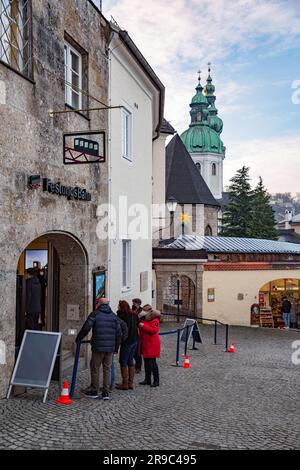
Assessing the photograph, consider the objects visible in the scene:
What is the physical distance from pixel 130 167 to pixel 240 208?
131 feet

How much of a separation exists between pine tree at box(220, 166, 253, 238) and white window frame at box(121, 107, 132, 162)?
39484 millimetres

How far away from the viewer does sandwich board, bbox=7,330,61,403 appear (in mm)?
8133

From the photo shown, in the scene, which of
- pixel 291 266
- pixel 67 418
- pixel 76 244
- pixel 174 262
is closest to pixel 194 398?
pixel 67 418

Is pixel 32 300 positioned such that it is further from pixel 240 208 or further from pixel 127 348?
pixel 240 208

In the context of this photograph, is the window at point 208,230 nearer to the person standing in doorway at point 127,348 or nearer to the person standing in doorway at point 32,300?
the person standing in doorway at point 32,300

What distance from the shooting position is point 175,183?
163 ft

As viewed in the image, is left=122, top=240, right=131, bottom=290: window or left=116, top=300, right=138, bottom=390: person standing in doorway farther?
left=122, top=240, right=131, bottom=290: window

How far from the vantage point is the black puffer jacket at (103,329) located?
8500mm

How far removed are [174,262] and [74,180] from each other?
13358 mm

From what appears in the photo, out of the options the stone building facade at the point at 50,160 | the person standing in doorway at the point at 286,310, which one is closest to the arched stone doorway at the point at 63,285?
the stone building facade at the point at 50,160

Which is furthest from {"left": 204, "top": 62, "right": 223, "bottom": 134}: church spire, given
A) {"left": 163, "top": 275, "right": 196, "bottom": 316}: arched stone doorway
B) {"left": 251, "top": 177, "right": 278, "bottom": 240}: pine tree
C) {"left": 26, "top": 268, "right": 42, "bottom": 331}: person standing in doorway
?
{"left": 26, "top": 268, "right": 42, "bottom": 331}: person standing in doorway

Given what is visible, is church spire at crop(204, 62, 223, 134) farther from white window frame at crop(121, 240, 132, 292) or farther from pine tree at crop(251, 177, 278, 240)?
white window frame at crop(121, 240, 132, 292)

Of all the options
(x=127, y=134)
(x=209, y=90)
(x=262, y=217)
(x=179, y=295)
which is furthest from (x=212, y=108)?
→ (x=127, y=134)
